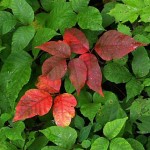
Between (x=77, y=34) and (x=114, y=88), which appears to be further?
(x=114, y=88)

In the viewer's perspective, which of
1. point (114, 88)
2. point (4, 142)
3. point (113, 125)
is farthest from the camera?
point (114, 88)

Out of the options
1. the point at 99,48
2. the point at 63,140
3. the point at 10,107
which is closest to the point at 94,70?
the point at 99,48

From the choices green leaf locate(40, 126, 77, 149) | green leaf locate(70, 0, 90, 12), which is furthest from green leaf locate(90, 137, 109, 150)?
green leaf locate(70, 0, 90, 12)

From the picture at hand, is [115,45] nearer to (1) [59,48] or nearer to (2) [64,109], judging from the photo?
(1) [59,48]

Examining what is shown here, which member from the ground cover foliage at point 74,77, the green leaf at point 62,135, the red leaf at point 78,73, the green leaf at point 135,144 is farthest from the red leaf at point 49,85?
the green leaf at point 135,144

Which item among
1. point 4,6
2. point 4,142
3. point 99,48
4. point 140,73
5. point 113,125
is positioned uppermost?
point 4,6

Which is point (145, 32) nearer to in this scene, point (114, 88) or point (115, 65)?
point (115, 65)

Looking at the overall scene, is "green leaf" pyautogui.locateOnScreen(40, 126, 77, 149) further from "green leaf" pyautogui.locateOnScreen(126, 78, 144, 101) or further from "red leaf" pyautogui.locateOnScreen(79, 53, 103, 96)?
"green leaf" pyautogui.locateOnScreen(126, 78, 144, 101)
